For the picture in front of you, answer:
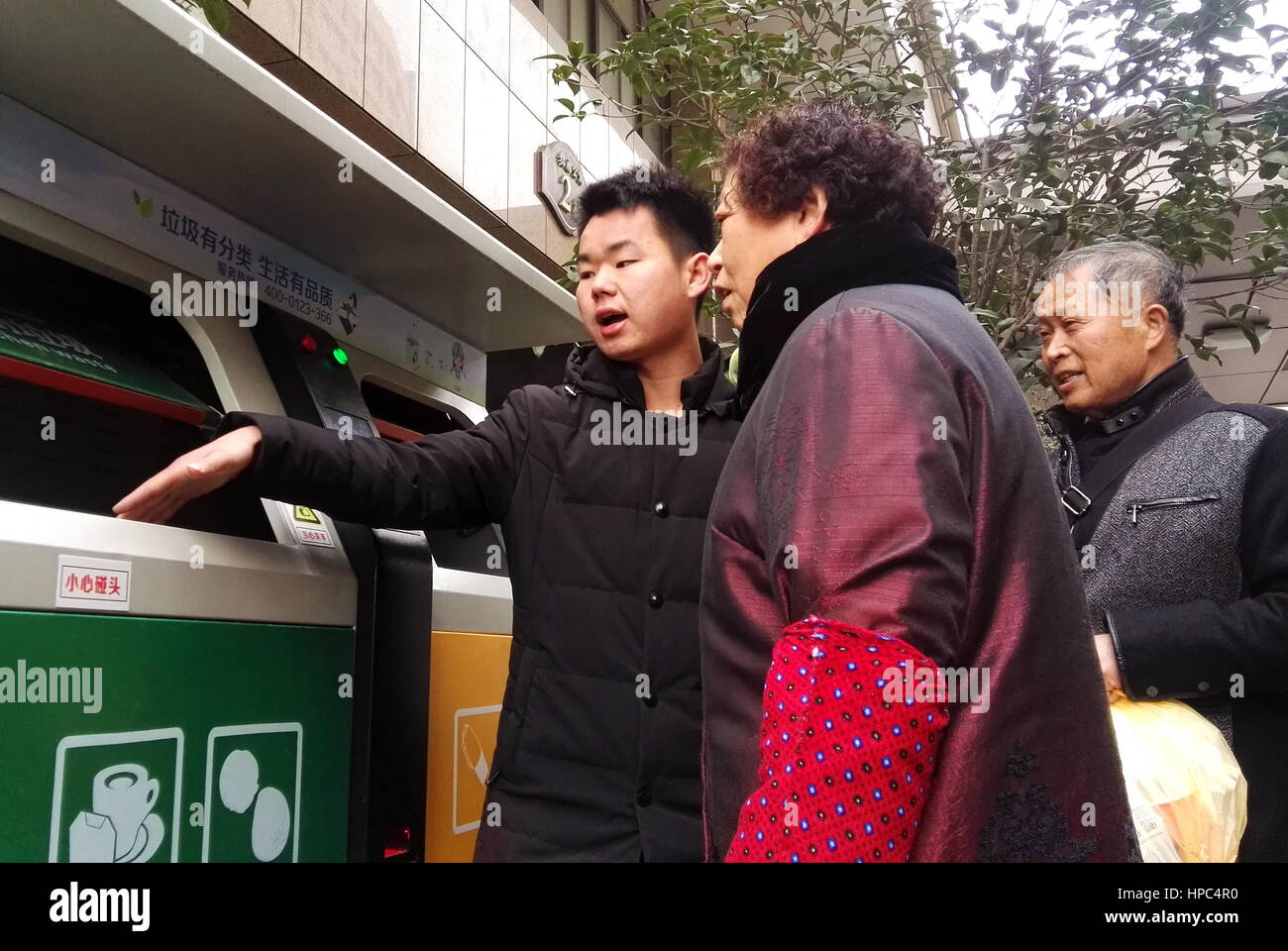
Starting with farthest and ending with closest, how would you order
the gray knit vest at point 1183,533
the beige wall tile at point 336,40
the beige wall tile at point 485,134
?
the beige wall tile at point 485,134
the beige wall tile at point 336,40
the gray knit vest at point 1183,533

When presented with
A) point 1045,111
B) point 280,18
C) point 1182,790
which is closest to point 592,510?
point 1182,790

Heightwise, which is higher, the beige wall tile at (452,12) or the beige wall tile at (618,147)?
the beige wall tile at (618,147)

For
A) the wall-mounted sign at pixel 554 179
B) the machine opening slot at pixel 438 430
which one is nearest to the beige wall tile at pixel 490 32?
the wall-mounted sign at pixel 554 179

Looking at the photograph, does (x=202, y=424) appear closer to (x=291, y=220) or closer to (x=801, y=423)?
(x=291, y=220)

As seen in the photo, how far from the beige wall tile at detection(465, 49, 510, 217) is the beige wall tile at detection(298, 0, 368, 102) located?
118 cm

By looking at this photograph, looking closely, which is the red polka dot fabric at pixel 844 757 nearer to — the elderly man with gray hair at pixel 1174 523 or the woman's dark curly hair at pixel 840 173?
the woman's dark curly hair at pixel 840 173

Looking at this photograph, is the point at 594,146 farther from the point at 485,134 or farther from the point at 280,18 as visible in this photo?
the point at 280,18

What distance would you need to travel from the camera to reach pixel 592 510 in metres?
1.68

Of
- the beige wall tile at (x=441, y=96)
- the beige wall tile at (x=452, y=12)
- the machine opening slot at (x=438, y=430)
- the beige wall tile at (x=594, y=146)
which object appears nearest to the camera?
the machine opening slot at (x=438, y=430)

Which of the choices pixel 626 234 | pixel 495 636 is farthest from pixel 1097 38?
pixel 495 636

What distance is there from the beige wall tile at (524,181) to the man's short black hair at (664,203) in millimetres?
5036

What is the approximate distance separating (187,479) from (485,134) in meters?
5.77

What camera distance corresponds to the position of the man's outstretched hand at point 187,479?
136 centimetres

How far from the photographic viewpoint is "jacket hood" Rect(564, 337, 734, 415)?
179 cm
